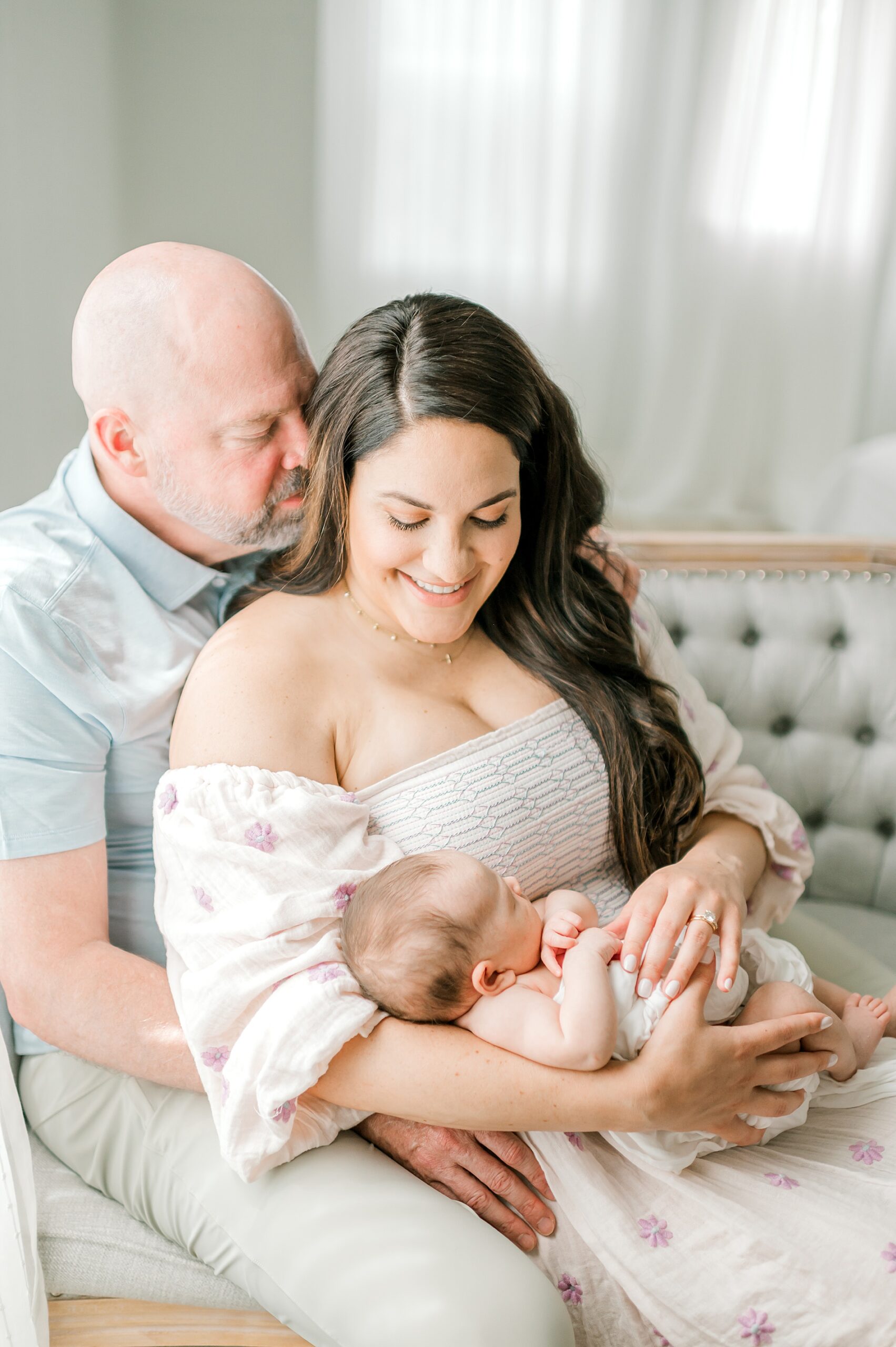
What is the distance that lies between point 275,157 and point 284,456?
7.39 feet

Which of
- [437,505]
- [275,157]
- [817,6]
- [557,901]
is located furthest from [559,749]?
[817,6]

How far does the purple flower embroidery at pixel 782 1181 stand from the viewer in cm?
121

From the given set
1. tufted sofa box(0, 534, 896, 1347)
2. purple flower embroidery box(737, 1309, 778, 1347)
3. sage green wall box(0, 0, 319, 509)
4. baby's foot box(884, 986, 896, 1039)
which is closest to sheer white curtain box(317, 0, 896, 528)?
sage green wall box(0, 0, 319, 509)

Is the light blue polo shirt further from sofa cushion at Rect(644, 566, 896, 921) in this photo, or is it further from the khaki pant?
sofa cushion at Rect(644, 566, 896, 921)

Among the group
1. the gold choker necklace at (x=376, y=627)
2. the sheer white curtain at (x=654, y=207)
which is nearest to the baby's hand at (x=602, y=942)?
the gold choker necklace at (x=376, y=627)

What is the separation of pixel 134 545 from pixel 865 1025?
3.95ft

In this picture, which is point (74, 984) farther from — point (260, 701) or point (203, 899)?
point (260, 701)

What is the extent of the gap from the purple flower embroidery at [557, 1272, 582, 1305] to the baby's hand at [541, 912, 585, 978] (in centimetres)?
34

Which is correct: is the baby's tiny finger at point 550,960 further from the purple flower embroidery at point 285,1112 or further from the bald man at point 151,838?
the purple flower embroidery at point 285,1112

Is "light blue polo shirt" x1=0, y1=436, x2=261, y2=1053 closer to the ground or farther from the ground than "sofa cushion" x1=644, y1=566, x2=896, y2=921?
farther from the ground

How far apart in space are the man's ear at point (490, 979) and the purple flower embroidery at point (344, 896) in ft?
0.56

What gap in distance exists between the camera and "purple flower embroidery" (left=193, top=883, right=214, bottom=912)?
1.23 meters

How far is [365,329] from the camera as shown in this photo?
4.55 feet

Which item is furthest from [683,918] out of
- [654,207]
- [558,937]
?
[654,207]
